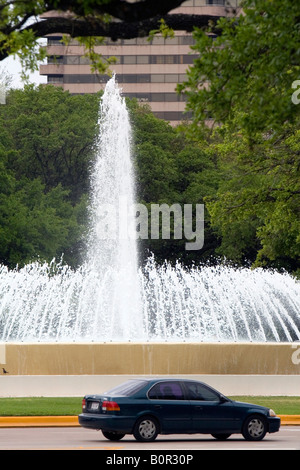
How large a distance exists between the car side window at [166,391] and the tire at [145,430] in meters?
0.41

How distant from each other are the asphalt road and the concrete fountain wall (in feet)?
16.0

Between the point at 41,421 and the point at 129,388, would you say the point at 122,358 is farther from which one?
the point at 129,388

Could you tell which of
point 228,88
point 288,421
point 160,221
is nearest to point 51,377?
point 288,421

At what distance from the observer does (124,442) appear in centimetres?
1566

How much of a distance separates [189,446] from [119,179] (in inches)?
1106

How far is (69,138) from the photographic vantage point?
59.5m

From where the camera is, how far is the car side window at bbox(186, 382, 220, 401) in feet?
54.0

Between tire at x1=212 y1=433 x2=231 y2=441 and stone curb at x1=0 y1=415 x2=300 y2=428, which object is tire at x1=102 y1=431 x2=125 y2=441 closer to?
tire at x1=212 y1=433 x2=231 y2=441

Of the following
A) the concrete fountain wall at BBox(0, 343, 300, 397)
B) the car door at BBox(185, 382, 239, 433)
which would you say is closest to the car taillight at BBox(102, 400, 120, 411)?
the car door at BBox(185, 382, 239, 433)

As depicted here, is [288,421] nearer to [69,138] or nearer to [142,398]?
[142,398]

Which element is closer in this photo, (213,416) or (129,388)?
(213,416)

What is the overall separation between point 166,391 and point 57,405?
6.52 meters

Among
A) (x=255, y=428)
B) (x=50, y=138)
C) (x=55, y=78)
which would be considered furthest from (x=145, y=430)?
(x=55, y=78)
